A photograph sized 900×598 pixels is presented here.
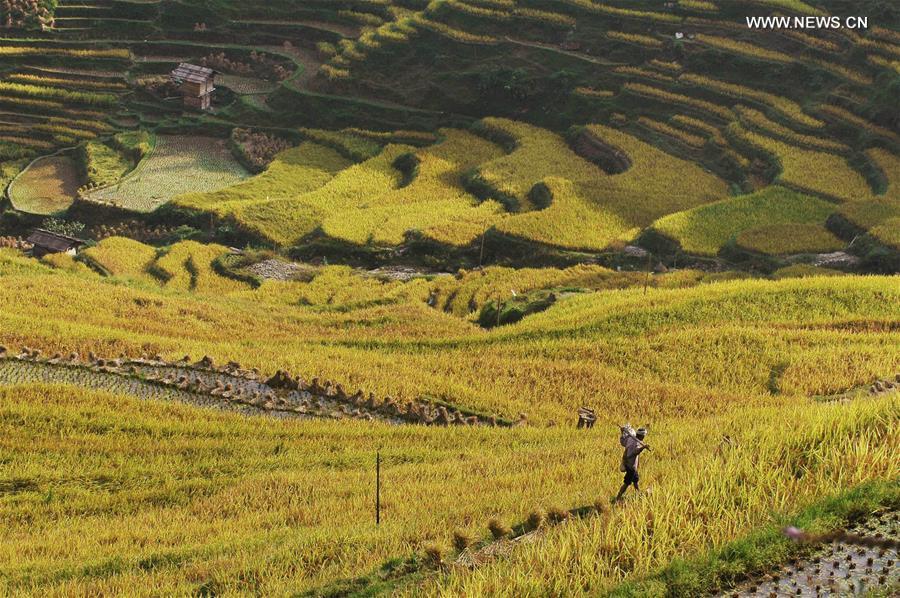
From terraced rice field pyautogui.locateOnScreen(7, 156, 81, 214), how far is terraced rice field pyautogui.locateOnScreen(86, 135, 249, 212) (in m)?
2.05

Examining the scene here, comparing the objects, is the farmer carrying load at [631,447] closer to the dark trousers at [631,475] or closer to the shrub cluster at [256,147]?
the dark trousers at [631,475]

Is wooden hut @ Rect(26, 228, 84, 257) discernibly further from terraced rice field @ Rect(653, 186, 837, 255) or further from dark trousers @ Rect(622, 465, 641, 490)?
dark trousers @ Rect(622, 465, 641, 490)

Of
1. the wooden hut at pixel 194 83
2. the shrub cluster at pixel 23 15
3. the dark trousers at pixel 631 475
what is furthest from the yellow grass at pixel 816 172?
the shrub cluster at pixel 23 15

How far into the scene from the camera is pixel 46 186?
147 ft

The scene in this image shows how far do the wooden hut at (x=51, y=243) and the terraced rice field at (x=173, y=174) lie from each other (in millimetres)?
5050

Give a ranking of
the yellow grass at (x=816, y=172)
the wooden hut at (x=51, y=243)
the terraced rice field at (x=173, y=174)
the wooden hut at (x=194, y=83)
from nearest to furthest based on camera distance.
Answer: the yellow grass at (x=816, y=172)
the wooden hut at (x=51, y=243)
the terraced rice field at (x=173, y=174)
the wooden hut at (x=194, y=83)

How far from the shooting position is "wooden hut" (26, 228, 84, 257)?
36062 millimetres

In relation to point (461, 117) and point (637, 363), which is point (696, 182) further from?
point (637, 363)

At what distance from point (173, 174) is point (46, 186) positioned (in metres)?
5.49

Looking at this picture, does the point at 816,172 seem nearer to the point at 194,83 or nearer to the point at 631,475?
the point at 194,83

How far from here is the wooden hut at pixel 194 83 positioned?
50906 millimetres

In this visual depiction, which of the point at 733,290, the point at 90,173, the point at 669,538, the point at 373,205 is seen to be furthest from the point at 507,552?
the point at 90,173

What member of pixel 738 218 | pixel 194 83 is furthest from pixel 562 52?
pixel 738 218

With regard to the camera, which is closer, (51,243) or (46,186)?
(51,243)
